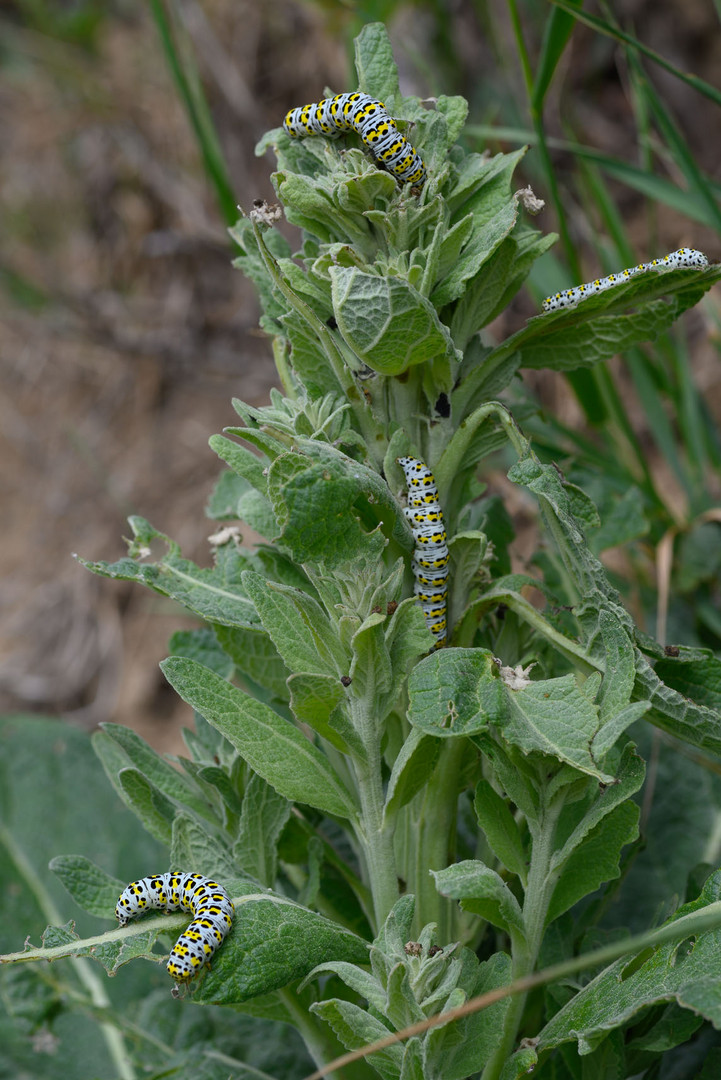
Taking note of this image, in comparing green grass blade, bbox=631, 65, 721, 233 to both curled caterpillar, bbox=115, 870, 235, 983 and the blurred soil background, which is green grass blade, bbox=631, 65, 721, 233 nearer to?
curled caterpillar, bbox=115, 870, 235, 983

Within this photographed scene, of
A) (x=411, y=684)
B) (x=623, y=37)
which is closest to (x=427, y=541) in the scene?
(x=411, y=684)

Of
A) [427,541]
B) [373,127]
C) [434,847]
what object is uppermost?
[373,127]

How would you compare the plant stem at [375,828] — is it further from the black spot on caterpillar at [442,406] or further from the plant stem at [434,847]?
the black spot on caterpillar at [442,406]

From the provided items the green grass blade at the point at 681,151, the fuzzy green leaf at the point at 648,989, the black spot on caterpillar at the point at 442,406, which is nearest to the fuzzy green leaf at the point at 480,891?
the fuzzy green leaf at the point at 648,989

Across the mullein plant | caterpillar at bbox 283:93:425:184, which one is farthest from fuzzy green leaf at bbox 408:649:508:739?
caterpillar at bbox 283:93:425:184

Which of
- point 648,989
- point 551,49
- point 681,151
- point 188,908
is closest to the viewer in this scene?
point 648,989

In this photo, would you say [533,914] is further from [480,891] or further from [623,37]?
[623,37]

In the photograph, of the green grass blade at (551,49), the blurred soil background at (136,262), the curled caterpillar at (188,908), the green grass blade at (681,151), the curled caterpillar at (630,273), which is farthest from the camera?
the blurred soil background at (136,262)
